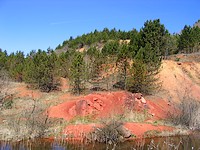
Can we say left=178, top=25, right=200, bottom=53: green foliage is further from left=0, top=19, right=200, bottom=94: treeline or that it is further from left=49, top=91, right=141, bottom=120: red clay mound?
left=49, top=91, right=141, bottom=120: red clay mound

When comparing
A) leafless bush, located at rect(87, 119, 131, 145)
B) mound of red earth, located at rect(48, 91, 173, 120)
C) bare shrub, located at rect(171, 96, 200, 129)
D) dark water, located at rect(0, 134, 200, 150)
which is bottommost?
dark water, located at rect(0, 134, 200, 150)

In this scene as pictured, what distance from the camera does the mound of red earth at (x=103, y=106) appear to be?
34.8 meters

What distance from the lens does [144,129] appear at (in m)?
32.3

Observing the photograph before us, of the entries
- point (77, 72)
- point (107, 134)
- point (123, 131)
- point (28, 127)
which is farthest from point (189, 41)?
point (28, 127)

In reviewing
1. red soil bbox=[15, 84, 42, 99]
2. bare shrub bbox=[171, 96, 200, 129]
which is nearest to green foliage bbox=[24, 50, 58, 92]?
red soil bbox=[15, 84, 42, 99]

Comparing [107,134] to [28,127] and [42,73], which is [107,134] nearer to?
[28,127]

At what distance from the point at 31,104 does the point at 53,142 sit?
15268 mm

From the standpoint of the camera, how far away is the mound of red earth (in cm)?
3484

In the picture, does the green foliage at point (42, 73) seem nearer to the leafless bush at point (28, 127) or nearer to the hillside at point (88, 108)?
the hillside at point (88, 108)

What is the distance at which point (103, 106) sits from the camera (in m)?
36.3

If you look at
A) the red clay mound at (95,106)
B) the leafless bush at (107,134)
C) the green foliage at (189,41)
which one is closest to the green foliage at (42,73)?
the red clay mound at (95,106)

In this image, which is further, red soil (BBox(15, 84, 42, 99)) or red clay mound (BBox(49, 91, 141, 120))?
red soil (BBox(15, 84, 42, 99))

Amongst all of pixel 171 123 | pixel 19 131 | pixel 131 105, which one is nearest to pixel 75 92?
pixel 131 105

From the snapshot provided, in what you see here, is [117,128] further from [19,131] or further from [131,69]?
[131,69]
